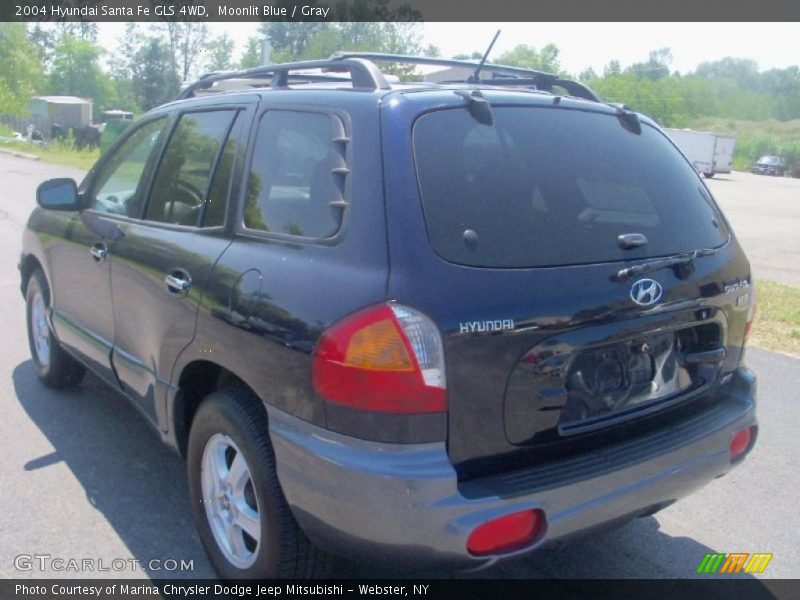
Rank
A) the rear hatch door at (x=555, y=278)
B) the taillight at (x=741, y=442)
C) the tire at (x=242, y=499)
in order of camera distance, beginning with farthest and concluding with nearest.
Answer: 1. the taillight at (x=741, y=442)
2. the tire at (x=242, y=499)
3. the rear hatch door at (x=555, y=278)

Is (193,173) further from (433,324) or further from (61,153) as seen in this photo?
(61,153)

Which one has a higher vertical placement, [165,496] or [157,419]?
[157,419]

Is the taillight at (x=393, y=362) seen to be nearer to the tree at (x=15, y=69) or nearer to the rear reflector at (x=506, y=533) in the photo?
the rear reflector at (x=506, y=533)

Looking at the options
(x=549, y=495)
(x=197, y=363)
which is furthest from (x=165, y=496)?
(x=549, y=495)

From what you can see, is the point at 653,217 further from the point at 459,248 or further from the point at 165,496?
the point at 165,496

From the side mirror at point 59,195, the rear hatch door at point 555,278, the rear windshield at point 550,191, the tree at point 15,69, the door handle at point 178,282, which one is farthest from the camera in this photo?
the tree at point 15,69

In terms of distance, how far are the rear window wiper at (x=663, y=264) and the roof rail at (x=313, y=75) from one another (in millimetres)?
1084

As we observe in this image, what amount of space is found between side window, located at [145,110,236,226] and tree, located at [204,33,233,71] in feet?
246

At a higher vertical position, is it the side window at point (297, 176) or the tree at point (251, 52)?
the tree at point (251, 52)

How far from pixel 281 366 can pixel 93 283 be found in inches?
81.0

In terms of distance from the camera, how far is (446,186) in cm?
278

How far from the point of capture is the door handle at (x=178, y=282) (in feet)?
11.1

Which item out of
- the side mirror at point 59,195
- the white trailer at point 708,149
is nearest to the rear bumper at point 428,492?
the side mirror at point 59,195

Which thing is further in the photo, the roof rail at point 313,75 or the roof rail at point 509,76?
the roof rail at point 509,76
